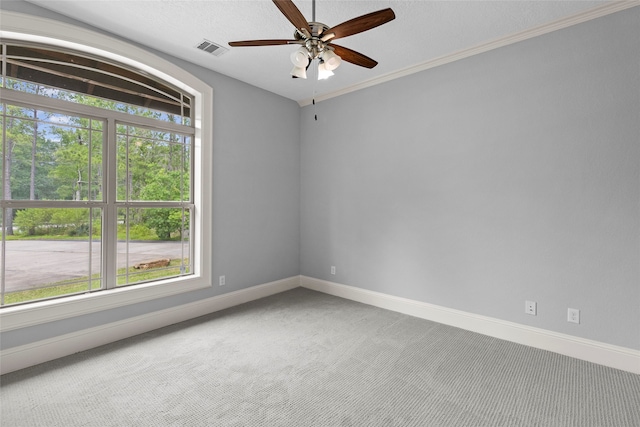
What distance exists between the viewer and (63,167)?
267cm

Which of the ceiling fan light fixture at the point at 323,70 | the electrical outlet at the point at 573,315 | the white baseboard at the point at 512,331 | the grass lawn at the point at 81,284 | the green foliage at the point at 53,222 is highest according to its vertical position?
the ceiling fan light fixture at the point at 323,70

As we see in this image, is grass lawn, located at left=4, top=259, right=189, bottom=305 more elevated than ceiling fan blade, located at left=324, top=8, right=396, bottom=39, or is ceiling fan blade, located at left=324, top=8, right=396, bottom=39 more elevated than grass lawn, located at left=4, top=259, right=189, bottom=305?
ceiling fan blade, located at left=324, top=8, right=396, bottom=39

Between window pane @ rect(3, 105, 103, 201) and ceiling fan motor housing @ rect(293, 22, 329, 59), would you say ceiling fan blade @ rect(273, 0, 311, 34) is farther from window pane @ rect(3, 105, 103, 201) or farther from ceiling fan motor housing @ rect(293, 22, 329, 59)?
window pane @ rect(3, 105, 103, 201)

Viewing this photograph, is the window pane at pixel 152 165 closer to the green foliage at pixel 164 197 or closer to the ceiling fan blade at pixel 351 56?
the green foliage at pixel 164 197

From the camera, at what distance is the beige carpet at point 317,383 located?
1.84m

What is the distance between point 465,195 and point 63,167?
3.86 meters

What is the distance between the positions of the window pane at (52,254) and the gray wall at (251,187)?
1.96 feet

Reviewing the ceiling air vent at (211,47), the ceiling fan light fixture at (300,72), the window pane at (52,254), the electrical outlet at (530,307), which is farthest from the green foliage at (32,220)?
the electrical outlet at (530,307)

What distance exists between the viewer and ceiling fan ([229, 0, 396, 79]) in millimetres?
1718

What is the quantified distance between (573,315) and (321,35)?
304 cm

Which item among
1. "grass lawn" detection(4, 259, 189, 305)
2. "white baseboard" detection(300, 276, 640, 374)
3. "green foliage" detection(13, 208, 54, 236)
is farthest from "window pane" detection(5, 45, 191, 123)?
"white baseboard" detection(300, 276, 640, 374)

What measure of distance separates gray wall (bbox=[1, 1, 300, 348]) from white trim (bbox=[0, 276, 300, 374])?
0.08m

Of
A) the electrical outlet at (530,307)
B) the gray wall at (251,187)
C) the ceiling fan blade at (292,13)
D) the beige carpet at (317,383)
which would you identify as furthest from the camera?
the gray wall at (251,187)

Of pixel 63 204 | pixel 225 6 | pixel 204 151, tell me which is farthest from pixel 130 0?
pixel 63 204
